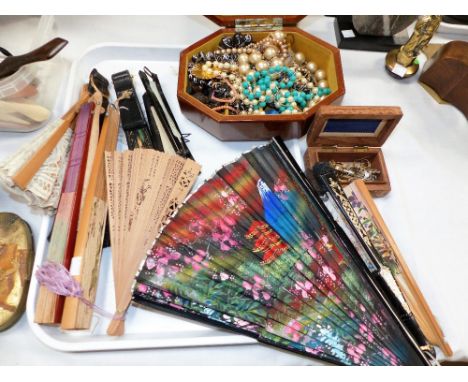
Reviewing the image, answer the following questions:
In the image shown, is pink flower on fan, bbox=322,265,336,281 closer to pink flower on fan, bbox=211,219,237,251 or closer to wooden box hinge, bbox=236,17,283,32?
pink flower on fan, bbox=211,219,237,251

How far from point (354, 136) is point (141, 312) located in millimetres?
834

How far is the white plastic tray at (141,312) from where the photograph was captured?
3.28ft

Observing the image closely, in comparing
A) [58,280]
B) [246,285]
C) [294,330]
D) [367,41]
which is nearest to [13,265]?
[58,280]

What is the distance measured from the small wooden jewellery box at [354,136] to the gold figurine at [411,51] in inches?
16.7

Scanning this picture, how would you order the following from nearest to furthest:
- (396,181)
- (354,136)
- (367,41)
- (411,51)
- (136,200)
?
(136,200)
(354,136)
(396,181)
(411,51)
(367,41)

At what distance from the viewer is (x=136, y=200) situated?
1.08 meters

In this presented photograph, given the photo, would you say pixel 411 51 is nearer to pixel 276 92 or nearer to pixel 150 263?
pixel 276 92

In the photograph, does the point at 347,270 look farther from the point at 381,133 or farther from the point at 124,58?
the point at 124,58

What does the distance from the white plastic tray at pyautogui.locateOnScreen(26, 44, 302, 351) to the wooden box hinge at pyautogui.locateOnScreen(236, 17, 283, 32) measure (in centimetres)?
26

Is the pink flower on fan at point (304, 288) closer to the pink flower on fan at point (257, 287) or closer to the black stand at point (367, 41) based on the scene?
the pink flower on fan at point (257, 287)

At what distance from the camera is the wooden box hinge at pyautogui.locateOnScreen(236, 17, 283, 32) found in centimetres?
132

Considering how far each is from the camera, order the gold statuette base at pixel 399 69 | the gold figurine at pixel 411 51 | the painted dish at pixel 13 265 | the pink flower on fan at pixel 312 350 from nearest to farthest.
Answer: the pink flower on fan at pixel 312 350
the painted dish at pixel 13 265
the gold figurine at pixel 411 51
the gold statuette base at pixel 399 69

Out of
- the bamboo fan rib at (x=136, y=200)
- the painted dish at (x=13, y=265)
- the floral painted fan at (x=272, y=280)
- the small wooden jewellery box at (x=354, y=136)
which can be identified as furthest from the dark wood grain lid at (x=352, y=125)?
the painted dish at (x=13, y=265)


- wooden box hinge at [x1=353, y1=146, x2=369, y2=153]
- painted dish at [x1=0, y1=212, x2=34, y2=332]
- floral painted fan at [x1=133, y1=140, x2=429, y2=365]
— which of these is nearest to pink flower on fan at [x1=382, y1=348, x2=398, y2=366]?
floral painted fan at [x1=133, y1=140, x2=429, y2=365]
